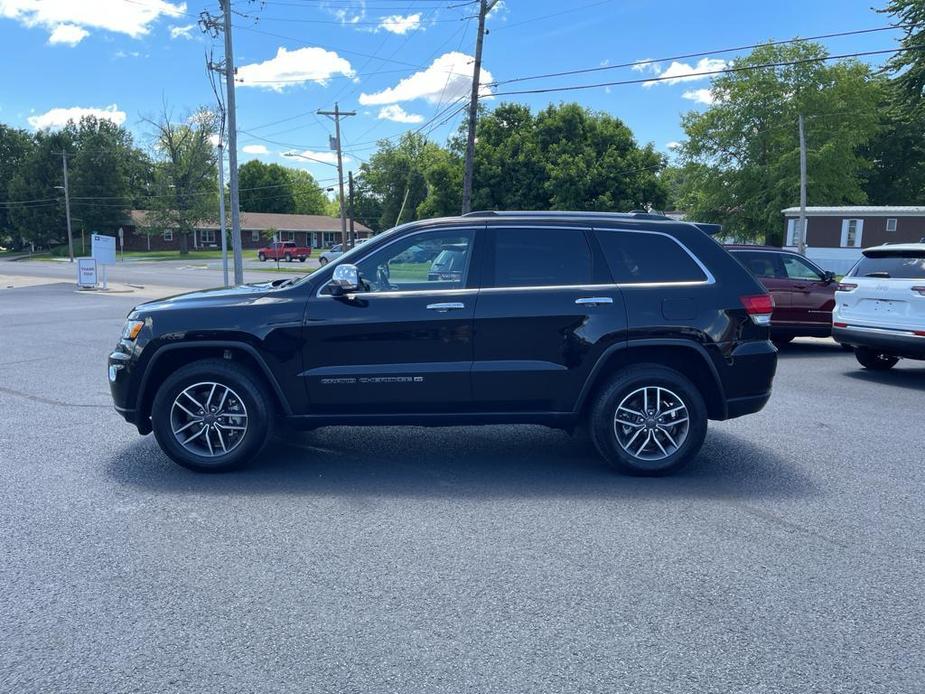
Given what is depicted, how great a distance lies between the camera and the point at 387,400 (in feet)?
17.7

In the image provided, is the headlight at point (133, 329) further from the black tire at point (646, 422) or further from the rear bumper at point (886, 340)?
the rear bumper at point (886, 340)

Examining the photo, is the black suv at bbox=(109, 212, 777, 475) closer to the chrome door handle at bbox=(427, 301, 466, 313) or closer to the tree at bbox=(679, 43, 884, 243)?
the chrome door handle at bbox=(427, 301, 466, 313)

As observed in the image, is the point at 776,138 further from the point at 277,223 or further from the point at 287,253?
the point at 277,223

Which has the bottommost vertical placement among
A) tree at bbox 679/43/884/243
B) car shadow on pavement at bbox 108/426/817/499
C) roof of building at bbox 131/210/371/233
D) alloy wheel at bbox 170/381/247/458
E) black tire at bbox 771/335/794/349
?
car shadow on pavement at bbox 108/426/817/499

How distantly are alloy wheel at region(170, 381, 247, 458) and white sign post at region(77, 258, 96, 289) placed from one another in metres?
25.6

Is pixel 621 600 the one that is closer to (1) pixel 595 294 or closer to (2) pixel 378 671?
(2) pixel 378 671

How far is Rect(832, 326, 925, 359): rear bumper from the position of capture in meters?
9.10

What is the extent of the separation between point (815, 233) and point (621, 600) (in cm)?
4397

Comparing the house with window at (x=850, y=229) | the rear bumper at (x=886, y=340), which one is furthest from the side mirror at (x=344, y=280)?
the house with window at (x=850, y=229)

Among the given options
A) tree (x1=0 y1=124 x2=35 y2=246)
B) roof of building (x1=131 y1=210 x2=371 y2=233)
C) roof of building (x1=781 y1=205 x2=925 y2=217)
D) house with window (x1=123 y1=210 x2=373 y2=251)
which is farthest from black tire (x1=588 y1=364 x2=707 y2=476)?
tree (x1=0 y1=124 x2=35 y2=246)

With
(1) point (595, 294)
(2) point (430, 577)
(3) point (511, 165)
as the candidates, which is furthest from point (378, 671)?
(3) point (511, 165)

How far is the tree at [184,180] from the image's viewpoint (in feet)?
236

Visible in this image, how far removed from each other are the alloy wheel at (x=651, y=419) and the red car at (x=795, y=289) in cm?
728

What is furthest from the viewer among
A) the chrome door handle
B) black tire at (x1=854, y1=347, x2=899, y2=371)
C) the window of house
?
the window of house
